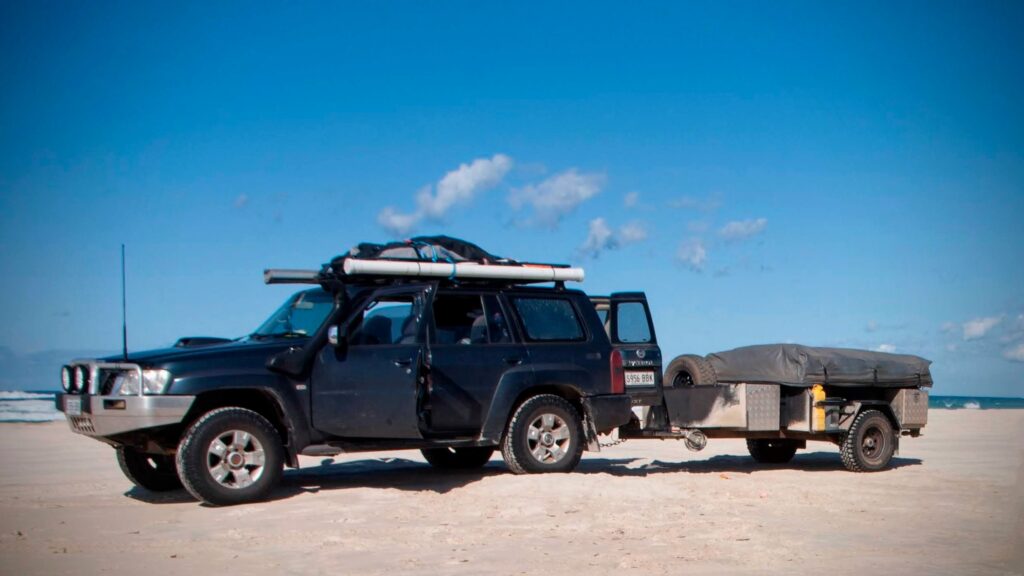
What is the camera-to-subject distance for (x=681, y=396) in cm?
1203

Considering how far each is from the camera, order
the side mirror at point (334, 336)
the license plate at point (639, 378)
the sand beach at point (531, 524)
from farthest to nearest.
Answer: the license plate at point (639, 378) → the side mirror at point (334, 336) → the sand beach at point (531, 524)

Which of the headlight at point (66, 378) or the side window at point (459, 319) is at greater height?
the side window at point (459, 319)

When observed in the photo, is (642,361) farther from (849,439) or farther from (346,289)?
(346,289)

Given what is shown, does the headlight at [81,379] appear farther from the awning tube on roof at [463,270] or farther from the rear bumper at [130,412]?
the awning tube on roof at [463,270]

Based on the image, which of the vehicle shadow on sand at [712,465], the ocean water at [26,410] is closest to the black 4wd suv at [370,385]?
the vehicle shadow on sand at [712,465]

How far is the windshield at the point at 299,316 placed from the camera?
995 cm

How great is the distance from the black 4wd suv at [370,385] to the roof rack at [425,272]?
0.47ft

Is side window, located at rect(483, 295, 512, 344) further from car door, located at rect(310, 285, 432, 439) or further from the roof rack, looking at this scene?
car door, located at rect(310, 285, 432, 439)

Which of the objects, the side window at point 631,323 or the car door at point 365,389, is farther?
the side window at point 631,323

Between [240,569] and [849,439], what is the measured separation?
8129 millimetres

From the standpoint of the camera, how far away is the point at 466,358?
1031 centimetres

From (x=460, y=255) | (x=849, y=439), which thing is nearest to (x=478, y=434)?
(x=460, y=255)

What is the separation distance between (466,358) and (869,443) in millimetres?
5470

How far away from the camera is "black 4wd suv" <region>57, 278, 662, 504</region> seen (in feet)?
29.3
